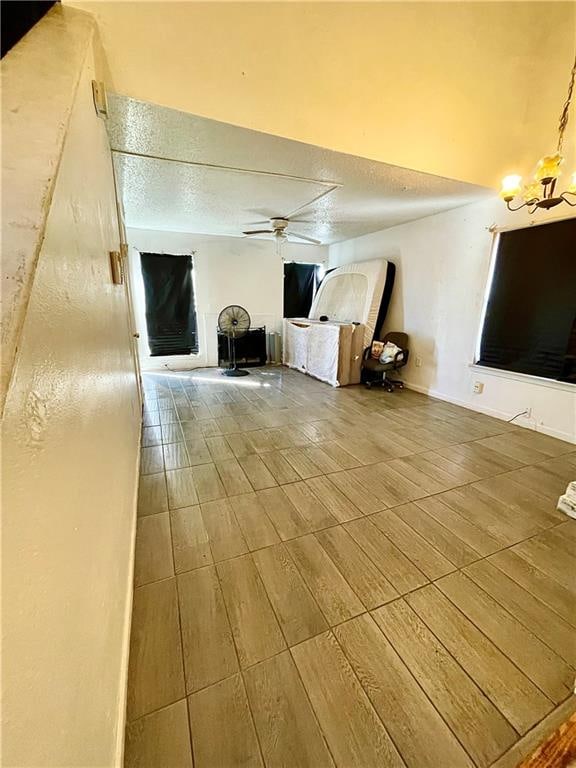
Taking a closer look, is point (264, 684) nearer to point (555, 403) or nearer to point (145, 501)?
point (145, 501)

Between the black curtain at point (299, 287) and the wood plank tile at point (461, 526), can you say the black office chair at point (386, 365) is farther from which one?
the wood plank tile at point (461, 526)

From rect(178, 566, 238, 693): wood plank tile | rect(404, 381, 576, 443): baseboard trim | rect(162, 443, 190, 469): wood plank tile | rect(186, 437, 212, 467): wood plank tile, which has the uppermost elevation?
rect(404, 381, 576, 443): baseboard trim

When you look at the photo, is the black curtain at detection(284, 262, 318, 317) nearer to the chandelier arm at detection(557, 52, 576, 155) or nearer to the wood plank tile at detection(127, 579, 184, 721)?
the chandelier arm at detection(557, 52, 576, 155)

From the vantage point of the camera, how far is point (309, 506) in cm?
205

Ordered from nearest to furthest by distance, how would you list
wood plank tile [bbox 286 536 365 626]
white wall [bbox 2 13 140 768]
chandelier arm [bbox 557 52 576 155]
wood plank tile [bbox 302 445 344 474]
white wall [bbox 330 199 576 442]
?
white wall [bbox 2 13 140 768], wood plank tile [bbox 286 536 365 626], wood plank tile [bbox 302 445 344 474], chandelier arm [bbox 557 52 576 155], white wall [bbox 330 199 576 442]

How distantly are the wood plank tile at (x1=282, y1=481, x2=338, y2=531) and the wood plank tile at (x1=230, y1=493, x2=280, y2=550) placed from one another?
0.73 feet

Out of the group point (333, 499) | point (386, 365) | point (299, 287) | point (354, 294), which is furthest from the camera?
point (299, 287)

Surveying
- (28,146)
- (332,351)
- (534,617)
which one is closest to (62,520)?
(28,146)

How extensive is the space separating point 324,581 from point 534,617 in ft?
3.01

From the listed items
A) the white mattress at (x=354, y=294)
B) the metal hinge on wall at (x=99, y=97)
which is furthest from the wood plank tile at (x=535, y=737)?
the white mattress at (x=354, y=294)

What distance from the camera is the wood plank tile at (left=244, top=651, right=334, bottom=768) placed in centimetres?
94

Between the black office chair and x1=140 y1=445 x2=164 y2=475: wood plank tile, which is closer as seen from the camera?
x1=140 y1=445 x2=164 y2=475: wood plank tile

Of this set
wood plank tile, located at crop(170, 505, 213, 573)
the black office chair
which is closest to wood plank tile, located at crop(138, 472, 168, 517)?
wood plank tile, located at crop(170, 505, 213, 573)

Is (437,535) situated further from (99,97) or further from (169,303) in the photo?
(169,303)
